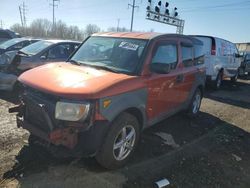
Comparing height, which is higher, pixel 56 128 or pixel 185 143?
pixel 56 128

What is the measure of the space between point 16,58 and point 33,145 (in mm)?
3746

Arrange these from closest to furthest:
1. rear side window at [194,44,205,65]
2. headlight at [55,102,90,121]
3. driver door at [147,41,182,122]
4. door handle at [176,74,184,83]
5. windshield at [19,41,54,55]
Result: headlight at [55,102,90,121] < driver door at [147,41,182,122] < door handle at [176,74,184,83] < rear side window at [194,44,205,65] < windshield at [19,41,54,55]

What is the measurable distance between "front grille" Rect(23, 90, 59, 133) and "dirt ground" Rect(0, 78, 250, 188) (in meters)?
0.63

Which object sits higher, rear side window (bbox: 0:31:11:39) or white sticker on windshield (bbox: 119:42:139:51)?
white sticker on windshield (bbox: 119:42:139:51)

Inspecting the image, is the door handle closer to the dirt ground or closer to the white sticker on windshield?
the dirt ground

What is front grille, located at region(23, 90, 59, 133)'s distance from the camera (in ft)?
10.5

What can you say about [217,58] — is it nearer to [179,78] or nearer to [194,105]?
[194,105]

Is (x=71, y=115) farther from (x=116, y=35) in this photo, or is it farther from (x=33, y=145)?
(x=116, y=35)

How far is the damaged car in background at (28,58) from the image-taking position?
688cm

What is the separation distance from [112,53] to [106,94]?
129cm

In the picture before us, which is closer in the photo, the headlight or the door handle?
the headlight

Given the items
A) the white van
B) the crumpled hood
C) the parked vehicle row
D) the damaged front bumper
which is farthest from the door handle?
the parked vehicle row

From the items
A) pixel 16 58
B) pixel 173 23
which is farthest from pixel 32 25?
pixel 16 58

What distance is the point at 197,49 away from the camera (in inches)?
244
